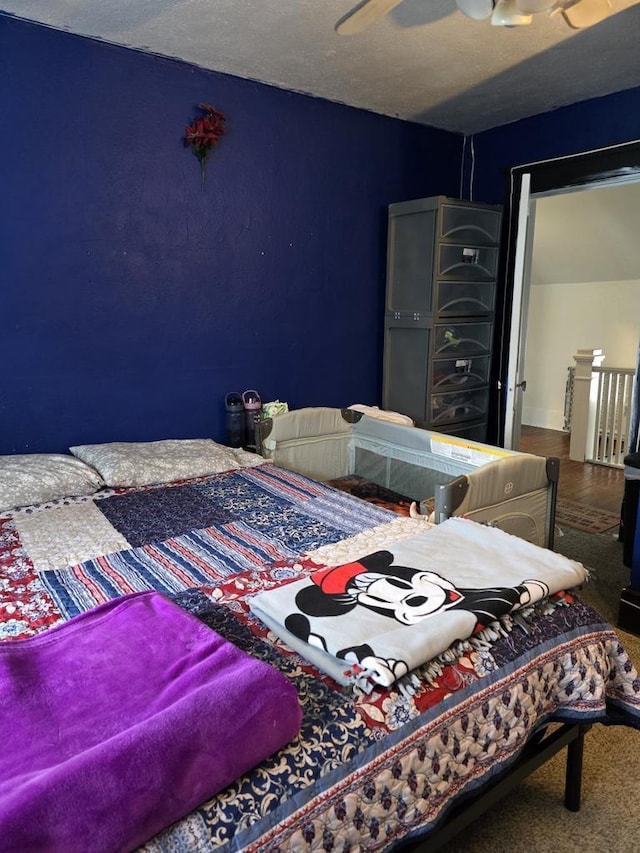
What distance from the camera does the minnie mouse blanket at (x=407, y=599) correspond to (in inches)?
47.7

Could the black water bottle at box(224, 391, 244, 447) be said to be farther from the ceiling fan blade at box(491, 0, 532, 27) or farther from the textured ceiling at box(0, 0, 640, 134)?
the ceiling fan blade at box(491, 0, 532, 27)

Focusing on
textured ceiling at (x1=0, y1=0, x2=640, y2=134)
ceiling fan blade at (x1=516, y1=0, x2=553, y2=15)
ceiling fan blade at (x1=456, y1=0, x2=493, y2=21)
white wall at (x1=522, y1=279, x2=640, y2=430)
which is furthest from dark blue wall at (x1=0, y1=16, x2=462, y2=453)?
white wall at (x1=522, y1=279, x2=640, y2=430)

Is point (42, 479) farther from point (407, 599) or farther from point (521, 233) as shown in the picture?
point (521, 233)

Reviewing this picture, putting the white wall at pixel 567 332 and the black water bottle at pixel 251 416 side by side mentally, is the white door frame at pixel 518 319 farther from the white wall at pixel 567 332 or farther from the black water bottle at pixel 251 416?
the white wall at pixel 567 332

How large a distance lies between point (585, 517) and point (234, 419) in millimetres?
2285

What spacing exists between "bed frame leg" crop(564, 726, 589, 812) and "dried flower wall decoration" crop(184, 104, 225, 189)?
109 inches

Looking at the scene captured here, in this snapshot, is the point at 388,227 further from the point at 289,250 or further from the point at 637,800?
the point at 637,800

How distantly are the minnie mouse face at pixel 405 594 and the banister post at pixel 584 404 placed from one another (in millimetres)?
4260

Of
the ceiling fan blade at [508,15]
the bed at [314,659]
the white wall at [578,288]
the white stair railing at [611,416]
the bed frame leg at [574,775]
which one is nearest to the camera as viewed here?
the bed at [314,659]

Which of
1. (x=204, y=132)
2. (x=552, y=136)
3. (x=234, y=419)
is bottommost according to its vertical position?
(x=234, y=419)

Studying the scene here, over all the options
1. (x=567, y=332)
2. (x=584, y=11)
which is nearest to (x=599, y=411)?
(x=567, y=332)

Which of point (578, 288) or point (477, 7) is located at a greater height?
point (477, 7)

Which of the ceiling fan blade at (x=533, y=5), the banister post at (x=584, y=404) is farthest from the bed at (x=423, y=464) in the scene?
the banister post at (x=584, y=404)

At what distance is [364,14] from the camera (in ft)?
5.65
